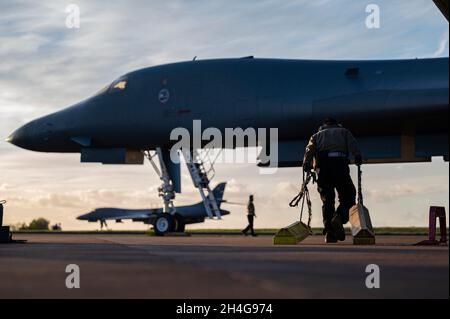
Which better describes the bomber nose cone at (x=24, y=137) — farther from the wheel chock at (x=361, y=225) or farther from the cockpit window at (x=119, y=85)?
the wheel chock at (x=361, y=225)

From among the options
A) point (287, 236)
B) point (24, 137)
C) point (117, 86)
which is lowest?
point (287, 236)

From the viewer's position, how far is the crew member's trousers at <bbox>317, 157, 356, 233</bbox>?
9.90 meters

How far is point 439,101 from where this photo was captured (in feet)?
48.2

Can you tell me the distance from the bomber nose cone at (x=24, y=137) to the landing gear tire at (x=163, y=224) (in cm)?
449

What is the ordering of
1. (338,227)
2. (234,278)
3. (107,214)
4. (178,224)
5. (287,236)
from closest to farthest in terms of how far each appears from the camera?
1. (234,278)
2. (287,236)
3. (338,227)
4. (178,224)
5. (107,214)

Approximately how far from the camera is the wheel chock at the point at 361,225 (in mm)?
8875

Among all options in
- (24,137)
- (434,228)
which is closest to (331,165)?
(434,228)

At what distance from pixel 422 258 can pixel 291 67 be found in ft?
37.5

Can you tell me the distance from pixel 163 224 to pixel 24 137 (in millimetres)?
4944

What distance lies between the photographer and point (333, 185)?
998 centimetres

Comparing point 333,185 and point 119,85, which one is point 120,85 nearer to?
point 119,85

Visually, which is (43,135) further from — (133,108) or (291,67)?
(291,67)

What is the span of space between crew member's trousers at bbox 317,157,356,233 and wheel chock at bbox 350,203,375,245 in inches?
31.0
